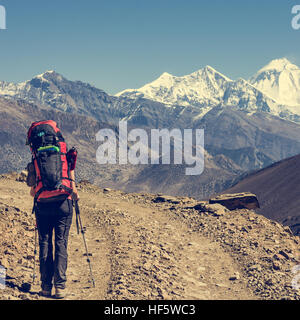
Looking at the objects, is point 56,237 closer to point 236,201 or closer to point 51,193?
point 51,193

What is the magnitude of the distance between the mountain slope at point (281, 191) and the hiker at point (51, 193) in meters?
36.8

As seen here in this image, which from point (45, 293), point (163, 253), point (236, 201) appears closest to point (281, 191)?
point (236, 201)

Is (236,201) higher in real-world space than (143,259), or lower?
higher

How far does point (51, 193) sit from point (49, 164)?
0.69 metres

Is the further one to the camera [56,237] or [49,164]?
[56,237]

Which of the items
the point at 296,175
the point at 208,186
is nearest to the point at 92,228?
the point at 296,175

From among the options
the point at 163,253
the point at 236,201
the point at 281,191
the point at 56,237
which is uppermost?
the point at 56,237

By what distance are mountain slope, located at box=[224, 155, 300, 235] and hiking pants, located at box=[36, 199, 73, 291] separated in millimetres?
36785

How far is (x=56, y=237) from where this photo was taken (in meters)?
11.3

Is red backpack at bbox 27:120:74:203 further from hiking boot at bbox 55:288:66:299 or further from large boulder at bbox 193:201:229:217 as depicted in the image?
large boulder at bbox 193:201:229:217

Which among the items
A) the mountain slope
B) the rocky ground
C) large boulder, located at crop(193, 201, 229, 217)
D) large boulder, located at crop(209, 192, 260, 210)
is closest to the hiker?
the rocky ground

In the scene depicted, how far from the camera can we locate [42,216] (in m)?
11.2
